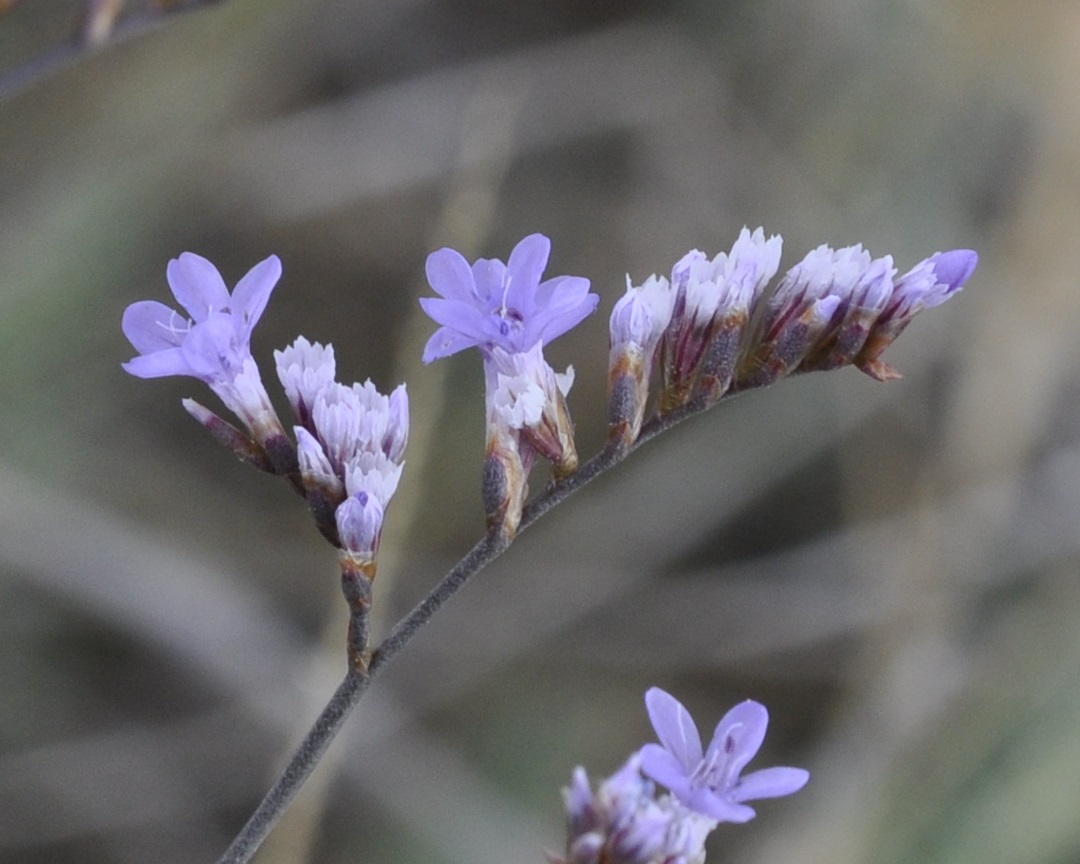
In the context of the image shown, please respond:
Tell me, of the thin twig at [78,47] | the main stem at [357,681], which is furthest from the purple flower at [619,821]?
the thin twig at [78,47]

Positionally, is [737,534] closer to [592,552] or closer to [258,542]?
[592,552]

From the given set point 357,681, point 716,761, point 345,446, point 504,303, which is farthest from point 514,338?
point 716,761

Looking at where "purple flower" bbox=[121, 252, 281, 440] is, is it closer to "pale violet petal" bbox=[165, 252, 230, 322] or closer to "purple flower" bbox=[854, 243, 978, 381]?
"pale violet petal" bbox=[165, 252, 230, 322]

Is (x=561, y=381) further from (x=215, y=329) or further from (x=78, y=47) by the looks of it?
(x=78, y=47)

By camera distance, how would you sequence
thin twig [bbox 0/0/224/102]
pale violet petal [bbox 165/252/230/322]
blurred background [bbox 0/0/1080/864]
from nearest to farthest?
pale violet petal [bbox 165/252/230/322] < thin twig [bbox 0/0/224/102] < blurred background [bbox 0/0/1080/864]

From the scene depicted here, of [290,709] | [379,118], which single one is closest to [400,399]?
[290,709]

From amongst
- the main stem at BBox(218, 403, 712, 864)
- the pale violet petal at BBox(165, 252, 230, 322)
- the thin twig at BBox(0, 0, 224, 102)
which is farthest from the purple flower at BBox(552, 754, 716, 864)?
the thin twig at BBox(0, 0, 224, 102)
